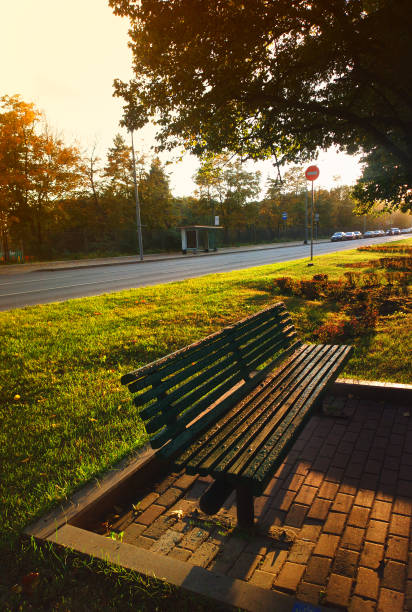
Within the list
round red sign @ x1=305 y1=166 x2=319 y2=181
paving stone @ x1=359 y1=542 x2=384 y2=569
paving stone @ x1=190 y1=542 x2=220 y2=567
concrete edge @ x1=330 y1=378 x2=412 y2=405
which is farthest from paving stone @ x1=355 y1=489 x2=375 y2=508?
round red sign @ x1=305 y1=166 x2=319 y2=181

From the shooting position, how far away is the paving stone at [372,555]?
6.89 ft

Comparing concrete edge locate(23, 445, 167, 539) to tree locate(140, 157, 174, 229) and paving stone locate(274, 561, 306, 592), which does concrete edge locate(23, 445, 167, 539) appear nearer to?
paving stone locate(274, 561, 306, 592)

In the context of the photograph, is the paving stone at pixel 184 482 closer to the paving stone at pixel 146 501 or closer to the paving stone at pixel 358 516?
the paving stone at pixel 146 501

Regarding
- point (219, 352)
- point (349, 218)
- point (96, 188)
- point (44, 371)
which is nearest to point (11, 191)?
A: point (96, 188)

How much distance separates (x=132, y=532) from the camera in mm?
2467

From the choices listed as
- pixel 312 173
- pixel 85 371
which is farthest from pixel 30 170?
pixel 85 371

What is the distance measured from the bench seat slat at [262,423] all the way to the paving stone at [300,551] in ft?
1.80

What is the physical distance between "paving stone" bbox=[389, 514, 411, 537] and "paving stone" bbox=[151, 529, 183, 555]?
1.23 meters

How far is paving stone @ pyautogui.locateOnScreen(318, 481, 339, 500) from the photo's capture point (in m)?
2.69

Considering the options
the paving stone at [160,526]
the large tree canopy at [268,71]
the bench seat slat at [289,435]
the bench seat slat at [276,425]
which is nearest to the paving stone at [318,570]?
the bench seat slat at [289,435]

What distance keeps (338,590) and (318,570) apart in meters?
0.14

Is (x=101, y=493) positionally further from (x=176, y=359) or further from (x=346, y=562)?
(x=346, y=562)

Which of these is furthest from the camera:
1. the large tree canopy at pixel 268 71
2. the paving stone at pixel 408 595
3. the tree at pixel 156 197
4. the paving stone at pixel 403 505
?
the tree at pixel 156 197

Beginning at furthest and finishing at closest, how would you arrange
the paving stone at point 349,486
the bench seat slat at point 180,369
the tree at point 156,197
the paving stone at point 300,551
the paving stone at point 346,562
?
the tree at point 156,197, the paving stone at point 349,486, the bench seat slat at point 180,369, the paving stone at point 300,551, the paving stone at point 346,562
